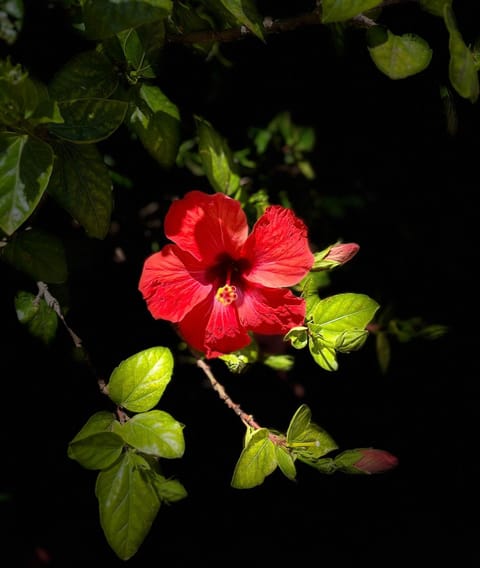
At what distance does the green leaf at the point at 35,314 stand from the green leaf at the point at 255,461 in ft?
1.43

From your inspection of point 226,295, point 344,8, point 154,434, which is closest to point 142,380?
point 154,434

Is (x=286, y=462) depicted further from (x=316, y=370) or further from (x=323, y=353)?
(x=316, y=370)

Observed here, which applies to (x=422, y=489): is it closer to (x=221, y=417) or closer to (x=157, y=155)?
(x=221, y=417)

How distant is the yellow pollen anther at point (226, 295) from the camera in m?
1.02

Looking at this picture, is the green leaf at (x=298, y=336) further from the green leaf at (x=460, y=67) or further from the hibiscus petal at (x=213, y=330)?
the green leaf at (x=460, y=67)

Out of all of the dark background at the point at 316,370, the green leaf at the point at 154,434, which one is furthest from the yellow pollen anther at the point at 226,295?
the dark background at the point at 316,370

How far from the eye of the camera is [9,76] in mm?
714

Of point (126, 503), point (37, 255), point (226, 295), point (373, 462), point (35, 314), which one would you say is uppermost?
point (37, 255)

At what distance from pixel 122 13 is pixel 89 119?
0.16 m

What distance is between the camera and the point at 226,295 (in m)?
1.02

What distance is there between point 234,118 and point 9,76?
3.01ft

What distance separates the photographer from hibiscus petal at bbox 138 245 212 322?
969 millimetres

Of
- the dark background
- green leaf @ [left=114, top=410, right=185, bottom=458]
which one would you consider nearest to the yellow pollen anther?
green leaf @ [left=114, top=410, right=185, bottom=458]

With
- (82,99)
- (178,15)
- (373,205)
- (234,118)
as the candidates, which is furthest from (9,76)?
(373,205)
